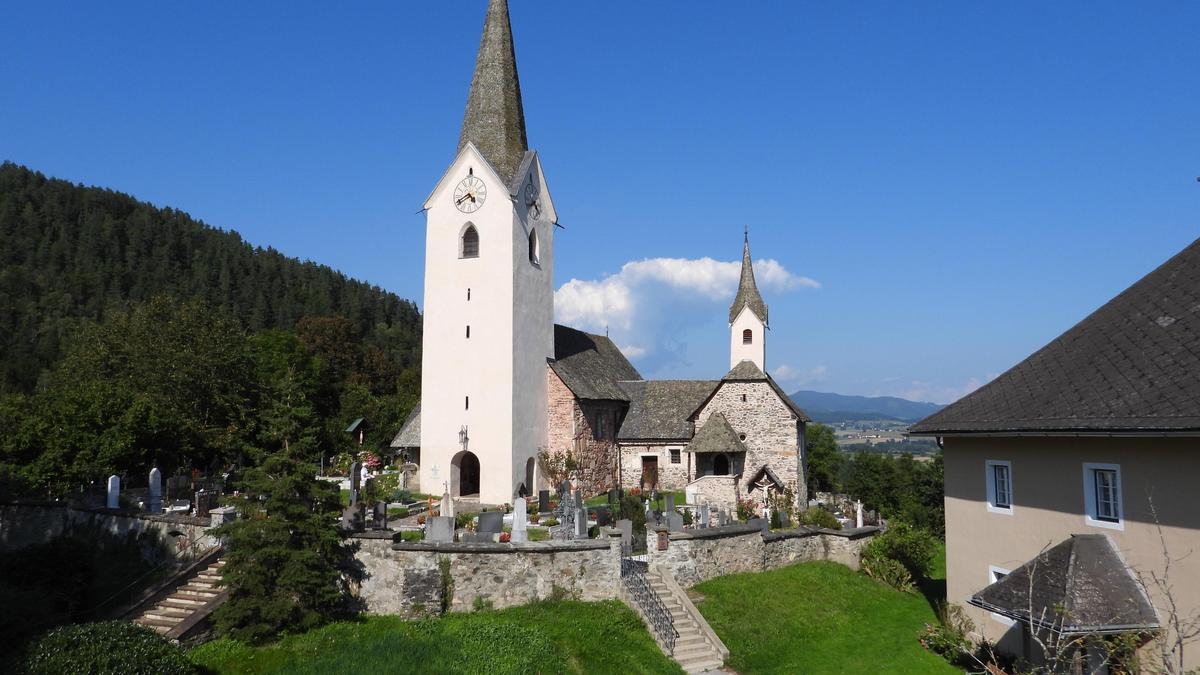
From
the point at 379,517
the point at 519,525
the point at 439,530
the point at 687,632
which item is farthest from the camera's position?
the point at 379,517

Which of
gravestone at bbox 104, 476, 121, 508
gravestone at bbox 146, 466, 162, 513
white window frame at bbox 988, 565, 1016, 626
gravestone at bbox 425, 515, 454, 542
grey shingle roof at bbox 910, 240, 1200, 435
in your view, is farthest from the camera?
gravestone at bbox 104, 476, 121, 508

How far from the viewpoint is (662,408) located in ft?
126

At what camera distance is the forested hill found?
2936 inches

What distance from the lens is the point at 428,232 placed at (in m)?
33.5

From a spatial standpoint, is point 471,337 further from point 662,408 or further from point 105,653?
point 105,653

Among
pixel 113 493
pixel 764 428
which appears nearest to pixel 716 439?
pixel 764 428

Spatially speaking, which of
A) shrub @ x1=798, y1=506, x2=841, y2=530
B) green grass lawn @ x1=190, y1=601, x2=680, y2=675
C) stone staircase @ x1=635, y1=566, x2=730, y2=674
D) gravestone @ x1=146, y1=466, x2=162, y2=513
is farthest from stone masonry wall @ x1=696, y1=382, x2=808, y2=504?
gravestone @ x1=146, y1=466, x2=162, y2=513

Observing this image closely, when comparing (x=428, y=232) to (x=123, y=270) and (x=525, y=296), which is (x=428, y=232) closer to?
(x=525, y=296)

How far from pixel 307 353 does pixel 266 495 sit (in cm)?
4580

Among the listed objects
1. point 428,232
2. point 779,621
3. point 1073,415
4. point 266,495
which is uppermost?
point 428,232

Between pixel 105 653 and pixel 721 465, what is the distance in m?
24.8

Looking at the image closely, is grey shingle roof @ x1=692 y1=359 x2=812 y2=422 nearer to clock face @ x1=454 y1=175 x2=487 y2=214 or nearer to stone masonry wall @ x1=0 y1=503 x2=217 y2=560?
clock face @ x1=454 y1=175 x2=487 y2=214

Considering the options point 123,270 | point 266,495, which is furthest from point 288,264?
point 266,495

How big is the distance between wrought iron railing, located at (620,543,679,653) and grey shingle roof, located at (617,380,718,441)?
17069 millimetres
